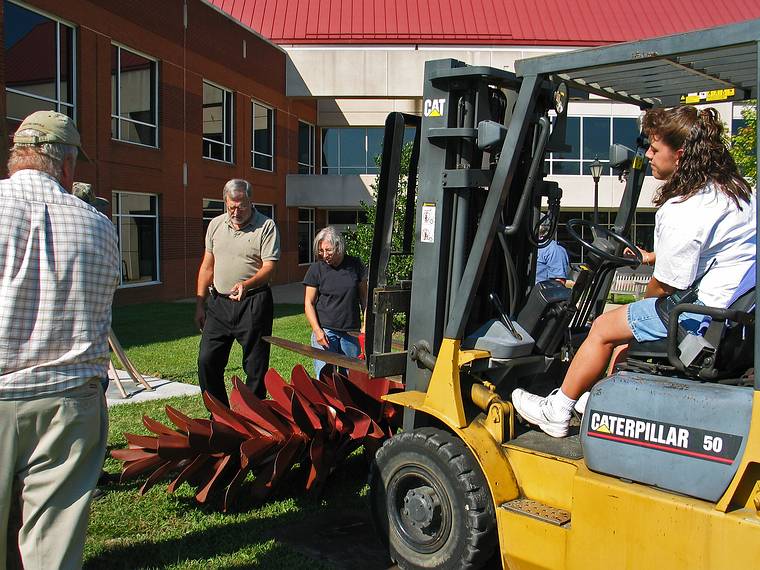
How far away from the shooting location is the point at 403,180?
14.4 m

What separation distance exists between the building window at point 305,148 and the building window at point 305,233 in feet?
5.27

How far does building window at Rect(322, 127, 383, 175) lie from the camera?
30.5 meters

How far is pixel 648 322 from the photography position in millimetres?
3299

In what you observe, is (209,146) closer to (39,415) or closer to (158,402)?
(158,402)

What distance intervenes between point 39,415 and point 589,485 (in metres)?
2.15

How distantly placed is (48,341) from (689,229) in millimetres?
2493

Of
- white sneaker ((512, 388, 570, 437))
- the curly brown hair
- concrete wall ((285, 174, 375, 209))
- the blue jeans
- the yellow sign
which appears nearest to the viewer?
the curly brown hair

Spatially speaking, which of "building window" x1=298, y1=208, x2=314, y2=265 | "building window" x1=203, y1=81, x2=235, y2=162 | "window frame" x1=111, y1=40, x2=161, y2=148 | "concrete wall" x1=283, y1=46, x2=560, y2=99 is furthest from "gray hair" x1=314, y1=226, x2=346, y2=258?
"building window" x1=298, y1=208, x2=314, y2=265

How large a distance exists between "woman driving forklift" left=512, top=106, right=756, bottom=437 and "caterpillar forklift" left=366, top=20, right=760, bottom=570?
118 millimetres

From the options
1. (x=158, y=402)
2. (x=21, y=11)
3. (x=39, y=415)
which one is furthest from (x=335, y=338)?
(x=21, y=11)

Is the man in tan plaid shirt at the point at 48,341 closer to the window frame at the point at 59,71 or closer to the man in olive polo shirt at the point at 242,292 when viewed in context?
the man in olive polo shirt at the point at 242,292

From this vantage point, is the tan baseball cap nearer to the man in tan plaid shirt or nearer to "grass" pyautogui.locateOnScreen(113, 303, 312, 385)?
the man in tan plaid shirt

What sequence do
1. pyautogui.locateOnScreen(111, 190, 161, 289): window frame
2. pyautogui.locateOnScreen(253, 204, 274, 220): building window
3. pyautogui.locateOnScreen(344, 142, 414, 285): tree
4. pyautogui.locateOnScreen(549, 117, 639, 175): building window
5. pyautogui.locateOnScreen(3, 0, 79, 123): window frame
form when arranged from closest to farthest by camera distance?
1. pyautogui.locateOnScreen(344, 142, 414, 285): tree
2. pyautogui.locateOnScreen(3, 0, 79, 123): window frame
3. pyautogui.locateOnScreen(111, 190, 161, 289): window frame
4. pyautogui.locateOnScreen(253, 204, 274, 220): building window
5. pyautogui.locateOnScreen(549, 117, 639, 175): building window

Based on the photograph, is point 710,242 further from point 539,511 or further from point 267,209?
point 267,209
